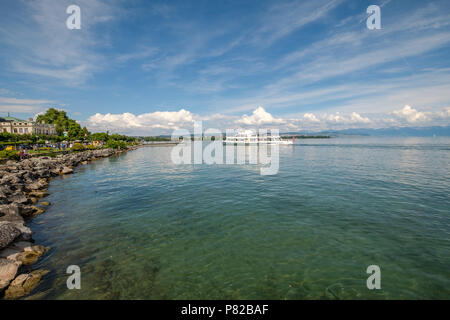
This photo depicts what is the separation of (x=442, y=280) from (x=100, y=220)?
63.9ft

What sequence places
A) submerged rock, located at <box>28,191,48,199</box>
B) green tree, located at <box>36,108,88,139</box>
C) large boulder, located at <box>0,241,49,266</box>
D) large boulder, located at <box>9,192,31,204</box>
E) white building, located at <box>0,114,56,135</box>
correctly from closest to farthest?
large boulder, located at <box>0,241,49,266</box> < large boulder, located at <box>9,192,31,204</box> < submerged rock, located at <box>28,191,48,199</box> < green tree, located at <box>36,108,88,139</box> < white building, located at <box>0,114,56,135</box>

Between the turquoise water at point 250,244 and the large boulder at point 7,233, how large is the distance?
1.53 meters

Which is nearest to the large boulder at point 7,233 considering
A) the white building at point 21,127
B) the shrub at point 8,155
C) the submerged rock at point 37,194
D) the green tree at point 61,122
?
the submerged rock at point 37,194

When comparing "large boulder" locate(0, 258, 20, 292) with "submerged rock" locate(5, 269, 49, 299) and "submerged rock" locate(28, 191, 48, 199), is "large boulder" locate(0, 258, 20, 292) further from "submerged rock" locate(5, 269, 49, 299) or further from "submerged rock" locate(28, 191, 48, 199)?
"submerged rock" locate(28, 191, 48, 199)

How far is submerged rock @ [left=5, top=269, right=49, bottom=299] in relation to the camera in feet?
24.8

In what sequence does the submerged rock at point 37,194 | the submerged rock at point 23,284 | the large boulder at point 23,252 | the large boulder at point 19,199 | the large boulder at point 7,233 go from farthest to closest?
the submerged rock at point 37,194 → the large boulder at point 19,199 → the large boulder at point 7,233 → the large boulder at point 23,252 → the submerged rock at point 23,284

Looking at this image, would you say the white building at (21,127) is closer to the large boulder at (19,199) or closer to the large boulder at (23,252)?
the large boulder at (19,199)

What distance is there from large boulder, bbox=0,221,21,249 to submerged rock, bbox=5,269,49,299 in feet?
9.78

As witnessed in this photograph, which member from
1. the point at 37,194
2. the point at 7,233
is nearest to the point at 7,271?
the point at 7,233

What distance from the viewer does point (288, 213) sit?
592 inches

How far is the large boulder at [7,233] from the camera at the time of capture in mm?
9784

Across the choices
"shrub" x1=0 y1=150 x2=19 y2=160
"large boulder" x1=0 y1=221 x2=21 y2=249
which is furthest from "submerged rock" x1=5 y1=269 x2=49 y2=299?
"shrub" x1=0 y1=150 x2=19 y2=160

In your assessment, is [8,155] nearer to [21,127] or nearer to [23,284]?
[23,284]

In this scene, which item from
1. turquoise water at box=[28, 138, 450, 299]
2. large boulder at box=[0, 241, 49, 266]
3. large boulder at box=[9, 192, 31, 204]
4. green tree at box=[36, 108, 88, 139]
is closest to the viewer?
turquoise water at box=[28, 138, 450, 299]
